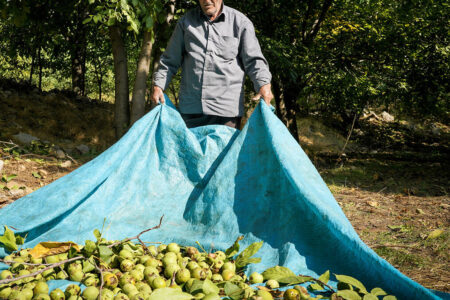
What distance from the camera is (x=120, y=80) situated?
257 inches

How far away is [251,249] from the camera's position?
2334 millimetres

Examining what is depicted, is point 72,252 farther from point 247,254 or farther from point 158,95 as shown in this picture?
point 158,95

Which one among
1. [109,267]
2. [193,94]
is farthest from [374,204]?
[109,267]

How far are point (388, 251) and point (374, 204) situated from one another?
5.30 ft

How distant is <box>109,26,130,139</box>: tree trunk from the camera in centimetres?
638

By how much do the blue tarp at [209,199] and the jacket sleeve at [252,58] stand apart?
12.1 inches

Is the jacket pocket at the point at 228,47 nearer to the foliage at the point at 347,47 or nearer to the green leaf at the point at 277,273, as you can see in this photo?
the green leaf at the point at 277,273

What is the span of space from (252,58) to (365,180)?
4.56 metres

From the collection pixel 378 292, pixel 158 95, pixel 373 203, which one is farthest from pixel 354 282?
pixel 373 203

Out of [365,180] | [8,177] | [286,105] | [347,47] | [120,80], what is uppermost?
[347,47]

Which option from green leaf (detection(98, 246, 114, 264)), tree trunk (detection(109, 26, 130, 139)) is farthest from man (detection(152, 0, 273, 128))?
tree trunk (detection(109, 26, 130, 139))

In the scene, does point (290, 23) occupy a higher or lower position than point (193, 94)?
higher

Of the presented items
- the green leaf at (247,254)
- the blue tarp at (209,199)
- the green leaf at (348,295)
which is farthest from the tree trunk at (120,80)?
the green leaf at (348,295)

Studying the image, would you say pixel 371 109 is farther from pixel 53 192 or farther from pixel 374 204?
pixel 53 192
